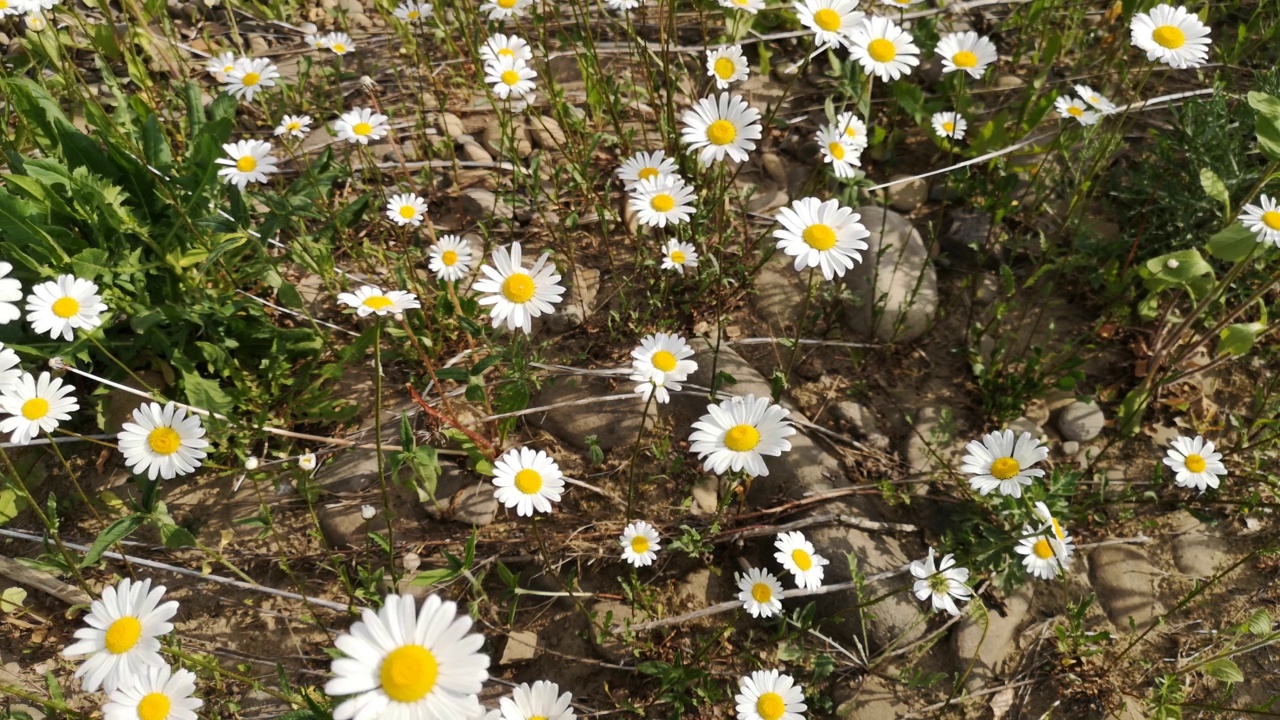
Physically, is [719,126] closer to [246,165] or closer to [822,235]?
[822,235]

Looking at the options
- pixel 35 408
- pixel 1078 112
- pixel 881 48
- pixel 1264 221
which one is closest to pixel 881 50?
pixel 881 48

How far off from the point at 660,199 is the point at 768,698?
186 centimetres

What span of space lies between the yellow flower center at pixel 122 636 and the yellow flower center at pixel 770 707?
176 cm

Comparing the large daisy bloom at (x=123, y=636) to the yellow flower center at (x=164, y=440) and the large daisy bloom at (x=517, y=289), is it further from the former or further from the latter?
the large daisy bloom at (x=517, y=289)

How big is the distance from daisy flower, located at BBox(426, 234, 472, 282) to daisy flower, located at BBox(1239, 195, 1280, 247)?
9.74ft

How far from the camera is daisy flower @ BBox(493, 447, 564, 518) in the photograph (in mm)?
2664

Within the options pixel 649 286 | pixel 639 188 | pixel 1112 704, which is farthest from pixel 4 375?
pixel 1112 704

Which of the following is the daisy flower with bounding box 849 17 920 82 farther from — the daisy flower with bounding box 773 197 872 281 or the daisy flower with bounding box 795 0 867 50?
the daisy flower with bounding box 773 197 872 281

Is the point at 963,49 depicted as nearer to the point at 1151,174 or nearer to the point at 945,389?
the point at 1151,174

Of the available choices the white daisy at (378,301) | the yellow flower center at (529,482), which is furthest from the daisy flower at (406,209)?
the yellow flower center at (529,482)

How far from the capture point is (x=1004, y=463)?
2.79 metres

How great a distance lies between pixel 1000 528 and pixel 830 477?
2.11ft

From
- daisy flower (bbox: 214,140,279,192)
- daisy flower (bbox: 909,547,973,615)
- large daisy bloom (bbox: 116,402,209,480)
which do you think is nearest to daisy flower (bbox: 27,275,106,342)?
large daisy bloom (bbox: 116,402,209,480)

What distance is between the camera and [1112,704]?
111 inches
